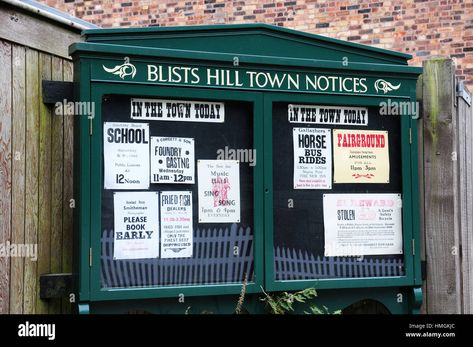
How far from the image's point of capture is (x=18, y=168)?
4465 mm

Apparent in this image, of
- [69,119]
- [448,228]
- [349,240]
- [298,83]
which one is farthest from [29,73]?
[448,228]

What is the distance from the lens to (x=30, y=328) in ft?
12.1

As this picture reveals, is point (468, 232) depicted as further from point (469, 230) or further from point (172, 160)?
point (172, 160)

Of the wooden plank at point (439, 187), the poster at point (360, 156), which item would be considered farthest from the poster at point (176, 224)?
the wooden plank at point (439, 187)

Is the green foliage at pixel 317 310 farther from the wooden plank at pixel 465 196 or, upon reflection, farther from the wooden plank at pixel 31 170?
the wooden plank at pixel 31 170

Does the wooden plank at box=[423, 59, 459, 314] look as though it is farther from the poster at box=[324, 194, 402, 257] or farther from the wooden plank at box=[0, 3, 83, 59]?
the wooden plank at box=[0, 3, 83, 59]

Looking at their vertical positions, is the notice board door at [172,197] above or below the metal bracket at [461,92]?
below

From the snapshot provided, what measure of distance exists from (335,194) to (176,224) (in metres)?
1.08

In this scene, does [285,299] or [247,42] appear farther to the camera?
[247,42]

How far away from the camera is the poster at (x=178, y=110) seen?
4.63 meters

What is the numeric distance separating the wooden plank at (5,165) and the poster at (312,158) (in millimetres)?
1725

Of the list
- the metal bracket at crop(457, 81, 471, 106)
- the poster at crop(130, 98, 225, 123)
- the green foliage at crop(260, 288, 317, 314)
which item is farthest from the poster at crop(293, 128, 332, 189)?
the metal bracket at crop(457, 81, 471, 106)

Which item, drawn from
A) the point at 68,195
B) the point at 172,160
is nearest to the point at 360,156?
the point at 172,160

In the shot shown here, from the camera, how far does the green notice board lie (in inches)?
177
